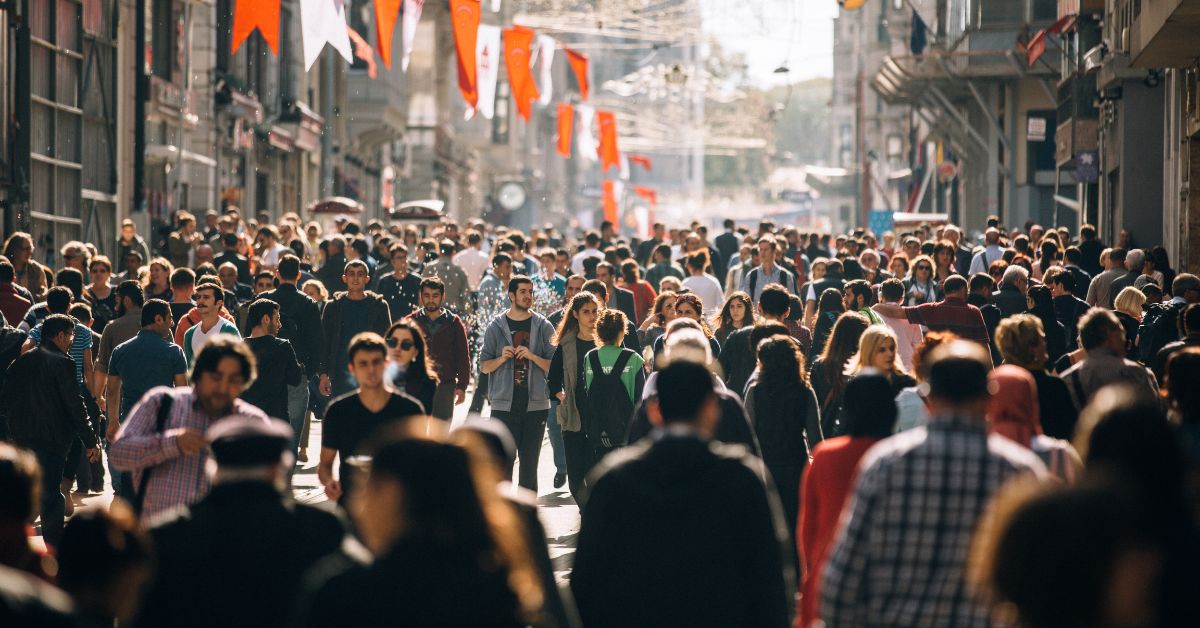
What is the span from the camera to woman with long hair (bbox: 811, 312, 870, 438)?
990 cm

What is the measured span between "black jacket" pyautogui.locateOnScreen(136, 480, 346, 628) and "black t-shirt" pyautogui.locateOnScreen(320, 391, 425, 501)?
2.84 meters

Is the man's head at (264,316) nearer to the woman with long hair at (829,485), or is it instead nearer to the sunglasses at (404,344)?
the sunglasses at (404,344)

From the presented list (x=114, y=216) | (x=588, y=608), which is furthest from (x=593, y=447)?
(x=114, y=216)

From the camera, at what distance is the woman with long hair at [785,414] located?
8930 millimetres

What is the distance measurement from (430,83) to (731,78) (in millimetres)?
71250

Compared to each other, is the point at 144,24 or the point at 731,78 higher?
the point at 731,78

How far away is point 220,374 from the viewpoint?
7.00 m

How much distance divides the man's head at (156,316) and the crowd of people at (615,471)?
0.8 inches

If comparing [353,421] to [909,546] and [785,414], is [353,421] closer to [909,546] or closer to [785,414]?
[785,414]

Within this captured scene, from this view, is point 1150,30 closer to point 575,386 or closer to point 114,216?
point 575,386

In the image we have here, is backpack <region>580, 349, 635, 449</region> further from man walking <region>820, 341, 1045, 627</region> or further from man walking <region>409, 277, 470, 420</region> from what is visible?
man walking <region>820, 341, 1045, 627</region>

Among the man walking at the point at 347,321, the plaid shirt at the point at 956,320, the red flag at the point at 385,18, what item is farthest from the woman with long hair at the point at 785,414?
the red flag at the point at 385,18

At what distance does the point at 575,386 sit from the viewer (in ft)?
39.1

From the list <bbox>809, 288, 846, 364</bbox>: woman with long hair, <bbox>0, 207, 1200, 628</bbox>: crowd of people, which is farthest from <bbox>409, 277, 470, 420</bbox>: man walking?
<bbox>809, 288, 846, 364</bbox>: woman with long hair
